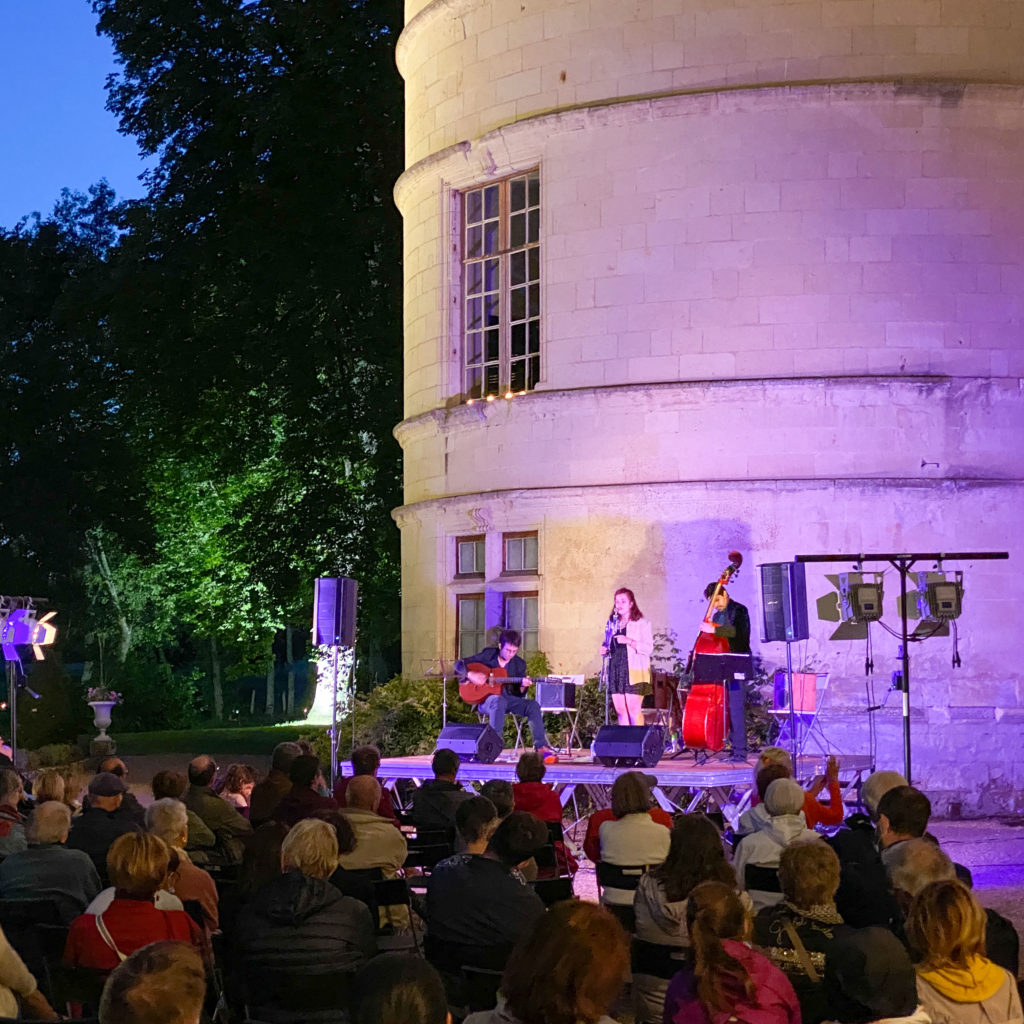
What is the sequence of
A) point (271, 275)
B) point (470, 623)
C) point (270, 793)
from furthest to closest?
point (271, 275)
point (470, 623)
point (270, 793)

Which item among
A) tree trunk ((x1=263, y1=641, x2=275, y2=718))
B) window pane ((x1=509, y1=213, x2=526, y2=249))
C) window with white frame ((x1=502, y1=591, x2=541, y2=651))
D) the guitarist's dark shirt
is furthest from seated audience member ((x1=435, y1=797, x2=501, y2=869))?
tree trunk ((x1=263, y1=641, x2=275, y2=718))

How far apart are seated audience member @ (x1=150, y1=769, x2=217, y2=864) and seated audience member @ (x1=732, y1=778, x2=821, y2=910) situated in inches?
94.8

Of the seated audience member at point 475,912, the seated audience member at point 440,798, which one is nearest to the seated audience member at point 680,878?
the seated audience member at point 475,912

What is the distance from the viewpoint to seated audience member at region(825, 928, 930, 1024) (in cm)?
420

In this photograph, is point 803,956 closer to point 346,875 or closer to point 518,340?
point 346,875

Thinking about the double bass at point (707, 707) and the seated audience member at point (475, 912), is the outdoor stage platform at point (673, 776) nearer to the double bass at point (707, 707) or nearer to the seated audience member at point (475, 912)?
the double bass at point (707, 707)

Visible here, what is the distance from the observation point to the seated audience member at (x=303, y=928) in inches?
195

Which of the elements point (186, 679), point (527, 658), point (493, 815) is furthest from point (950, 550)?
point (186, 679)

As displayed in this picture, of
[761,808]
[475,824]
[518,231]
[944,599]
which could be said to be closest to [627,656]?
[944,599]

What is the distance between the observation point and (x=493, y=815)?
6.15 metres

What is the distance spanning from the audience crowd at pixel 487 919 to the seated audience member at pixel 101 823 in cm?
1

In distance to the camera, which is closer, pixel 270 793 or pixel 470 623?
pixel 270 793

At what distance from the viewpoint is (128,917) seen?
5.00 metres

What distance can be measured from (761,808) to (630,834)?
22.6 inches
